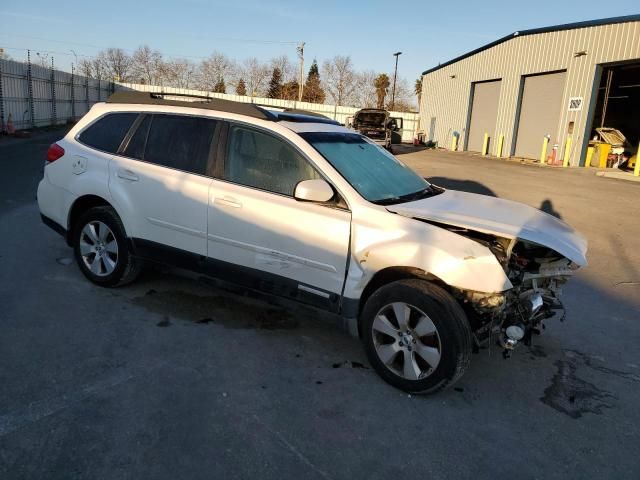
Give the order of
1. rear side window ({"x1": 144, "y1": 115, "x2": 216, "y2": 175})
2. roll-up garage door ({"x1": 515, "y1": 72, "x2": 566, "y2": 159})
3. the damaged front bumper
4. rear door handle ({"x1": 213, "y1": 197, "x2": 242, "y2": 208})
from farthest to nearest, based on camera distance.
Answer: roll-up garage door ({"x1": 515, "y1": 72, "x2": 566, "y2": 159})
rear side window ({"x1": 144, "y1": 115, "x2": 216, "y2": 175})
rear door handle ({"x1": 213, "y1": 197, "x2": 242, "y2": 208})
the damaged front bumper

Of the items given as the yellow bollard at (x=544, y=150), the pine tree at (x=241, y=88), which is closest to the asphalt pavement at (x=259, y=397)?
the yellow bollard at (x=544, y=150)

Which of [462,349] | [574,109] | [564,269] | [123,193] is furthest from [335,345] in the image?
[574,109]

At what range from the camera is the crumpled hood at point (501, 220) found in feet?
11.4

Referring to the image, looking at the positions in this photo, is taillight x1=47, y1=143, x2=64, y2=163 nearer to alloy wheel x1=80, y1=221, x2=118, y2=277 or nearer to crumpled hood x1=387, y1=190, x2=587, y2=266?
alloy wheel x1=80, y1=221, x2=118, y2=277

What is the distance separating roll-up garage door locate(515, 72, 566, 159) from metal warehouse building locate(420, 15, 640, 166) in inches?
1.8

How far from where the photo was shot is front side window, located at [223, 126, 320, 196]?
3988 millimetres

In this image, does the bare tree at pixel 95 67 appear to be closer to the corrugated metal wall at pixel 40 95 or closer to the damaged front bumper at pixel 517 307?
the corrugated metal wall at pixel 40 95

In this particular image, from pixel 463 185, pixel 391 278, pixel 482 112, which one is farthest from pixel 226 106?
pixel 482 112

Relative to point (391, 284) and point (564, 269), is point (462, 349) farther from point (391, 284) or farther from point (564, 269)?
point (564, 269)

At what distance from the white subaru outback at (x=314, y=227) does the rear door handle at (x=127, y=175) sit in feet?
0.05

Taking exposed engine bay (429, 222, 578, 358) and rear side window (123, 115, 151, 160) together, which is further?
rear side window (123, 115, 151, 160)

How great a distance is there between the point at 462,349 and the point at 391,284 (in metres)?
0.62

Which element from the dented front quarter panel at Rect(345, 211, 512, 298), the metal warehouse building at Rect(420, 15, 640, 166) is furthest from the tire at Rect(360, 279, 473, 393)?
the metal warehouse building at Rect(420, 15, 640, 166)

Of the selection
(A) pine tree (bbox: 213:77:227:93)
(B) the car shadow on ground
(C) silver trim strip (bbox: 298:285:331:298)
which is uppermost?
(A) pine tree (bbox: 213:77:227:93)
